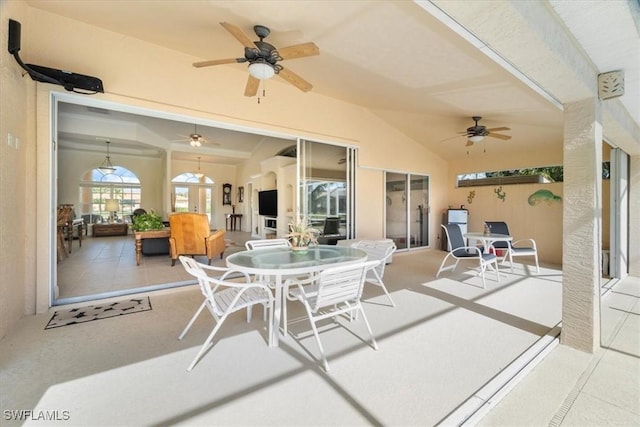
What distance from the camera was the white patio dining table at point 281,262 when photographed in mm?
2174

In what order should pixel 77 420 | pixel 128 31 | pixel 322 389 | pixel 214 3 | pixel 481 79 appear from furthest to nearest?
pixel 481 79, pixel 128 31, pixel 214 3, pixel 322 389, pixel 77 420

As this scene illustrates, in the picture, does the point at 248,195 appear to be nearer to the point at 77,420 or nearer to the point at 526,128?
the point at 526,128

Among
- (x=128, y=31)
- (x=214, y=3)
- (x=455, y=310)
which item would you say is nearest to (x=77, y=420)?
(x=455, y=310)

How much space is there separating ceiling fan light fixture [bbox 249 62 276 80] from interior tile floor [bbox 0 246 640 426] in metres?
2.63

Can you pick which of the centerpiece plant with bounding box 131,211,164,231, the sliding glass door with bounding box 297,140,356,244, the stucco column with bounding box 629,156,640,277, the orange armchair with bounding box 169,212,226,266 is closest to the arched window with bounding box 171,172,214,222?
the centerpiece plant with bounding box 131,211,164,231

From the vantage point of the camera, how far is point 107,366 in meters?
1.98

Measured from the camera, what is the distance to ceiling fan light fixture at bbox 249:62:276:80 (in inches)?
115

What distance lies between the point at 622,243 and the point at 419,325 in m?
4.56

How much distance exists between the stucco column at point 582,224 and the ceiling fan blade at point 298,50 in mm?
2391

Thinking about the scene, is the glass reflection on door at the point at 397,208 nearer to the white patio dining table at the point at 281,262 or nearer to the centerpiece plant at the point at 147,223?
the white patio dining table at the point at 281,262

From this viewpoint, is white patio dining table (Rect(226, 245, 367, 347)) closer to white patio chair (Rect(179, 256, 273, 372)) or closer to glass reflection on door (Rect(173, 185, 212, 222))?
white patio chair (Rect(179, 256, 273, 372))

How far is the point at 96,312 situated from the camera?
2975 millimetres

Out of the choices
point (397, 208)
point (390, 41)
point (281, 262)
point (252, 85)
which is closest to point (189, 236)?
point (252, 85)

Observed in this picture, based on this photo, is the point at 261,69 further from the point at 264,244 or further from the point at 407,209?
the point at 407,209
